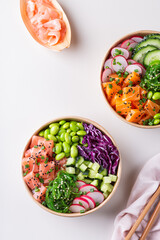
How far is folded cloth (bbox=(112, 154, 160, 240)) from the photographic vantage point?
272cm

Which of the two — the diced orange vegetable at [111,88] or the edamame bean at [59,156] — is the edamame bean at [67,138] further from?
the diced orange vegetable at [111,88]

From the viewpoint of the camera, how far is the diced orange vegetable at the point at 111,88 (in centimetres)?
270

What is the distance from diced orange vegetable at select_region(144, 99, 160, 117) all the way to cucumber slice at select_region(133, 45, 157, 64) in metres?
0.39

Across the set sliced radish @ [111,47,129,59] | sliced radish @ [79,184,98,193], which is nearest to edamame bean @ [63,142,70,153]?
sliced radish @ [79,184,98,193]

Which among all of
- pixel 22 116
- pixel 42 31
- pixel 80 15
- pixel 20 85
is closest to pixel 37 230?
pixel 22 116

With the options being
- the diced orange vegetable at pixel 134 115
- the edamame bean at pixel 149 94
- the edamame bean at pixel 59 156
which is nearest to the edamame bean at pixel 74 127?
the edamame bean at pixel 59 156

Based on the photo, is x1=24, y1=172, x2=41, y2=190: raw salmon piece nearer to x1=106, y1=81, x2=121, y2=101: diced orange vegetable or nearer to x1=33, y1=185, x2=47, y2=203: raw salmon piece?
x1=33, y1=185, x2=47, y2=203: raw salmon piece

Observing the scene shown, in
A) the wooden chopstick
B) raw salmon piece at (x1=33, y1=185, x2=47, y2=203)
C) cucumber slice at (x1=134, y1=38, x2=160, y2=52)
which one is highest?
cucumber slice at (x1=134, y1=38, x2=160, y2=52)

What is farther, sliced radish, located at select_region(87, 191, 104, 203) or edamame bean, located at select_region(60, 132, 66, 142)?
edamame bean, located at select_region(60, 132, 66, 142)

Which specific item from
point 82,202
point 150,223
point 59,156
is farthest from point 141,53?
point 150,223

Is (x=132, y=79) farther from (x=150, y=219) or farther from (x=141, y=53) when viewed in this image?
(x=150, y=219)

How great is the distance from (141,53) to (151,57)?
11 cm

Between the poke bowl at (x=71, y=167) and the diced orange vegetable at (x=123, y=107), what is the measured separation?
227 millimetres

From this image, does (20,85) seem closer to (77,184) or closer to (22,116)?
(22,116)
